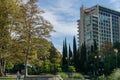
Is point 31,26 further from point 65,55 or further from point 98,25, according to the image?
point 98,25

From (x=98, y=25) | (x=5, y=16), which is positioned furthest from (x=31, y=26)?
(x=98, y=25)

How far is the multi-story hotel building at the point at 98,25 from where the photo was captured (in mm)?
134500

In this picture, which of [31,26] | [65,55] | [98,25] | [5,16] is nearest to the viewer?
[5,16]

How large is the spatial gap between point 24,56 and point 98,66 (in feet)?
137

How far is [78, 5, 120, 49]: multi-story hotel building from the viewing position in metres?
134

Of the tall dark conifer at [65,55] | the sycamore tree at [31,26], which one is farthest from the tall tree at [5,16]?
the tall dark conifer at [65,55]

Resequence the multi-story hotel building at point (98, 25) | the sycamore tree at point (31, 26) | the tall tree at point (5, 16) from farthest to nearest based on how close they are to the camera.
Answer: the multi-story hotel building at point (98, 25), the sycamore tree at point (31, 26), the tall tree at point (5, 16)

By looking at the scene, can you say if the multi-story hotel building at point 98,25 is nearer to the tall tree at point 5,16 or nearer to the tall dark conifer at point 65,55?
the tall dark conifer at point 65,55

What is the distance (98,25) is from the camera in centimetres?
13700

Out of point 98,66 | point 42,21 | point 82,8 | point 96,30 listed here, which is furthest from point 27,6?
point 82,8

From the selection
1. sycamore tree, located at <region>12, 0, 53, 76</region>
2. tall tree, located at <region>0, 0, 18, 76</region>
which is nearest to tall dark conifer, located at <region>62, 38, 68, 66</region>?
sycamore tree, located at <region>12, 0, 53, 76</region>

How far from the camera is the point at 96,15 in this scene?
13825cm

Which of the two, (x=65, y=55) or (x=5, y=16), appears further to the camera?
(x=65, y=55)

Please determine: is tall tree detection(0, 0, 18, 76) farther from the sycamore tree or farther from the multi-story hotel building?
the multi-story hotel building
